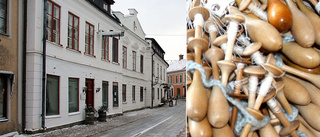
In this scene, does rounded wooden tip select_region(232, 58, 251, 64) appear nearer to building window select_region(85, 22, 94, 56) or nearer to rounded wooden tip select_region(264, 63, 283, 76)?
rounded wooden tip select_region(264, 63, 283, 76)

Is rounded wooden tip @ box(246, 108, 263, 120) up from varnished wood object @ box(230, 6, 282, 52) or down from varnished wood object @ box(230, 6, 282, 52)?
down

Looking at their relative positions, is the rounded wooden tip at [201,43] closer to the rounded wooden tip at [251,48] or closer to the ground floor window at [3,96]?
the rounded wooden tip at [251,48]

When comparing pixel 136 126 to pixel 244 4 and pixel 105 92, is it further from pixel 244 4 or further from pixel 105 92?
pixel 244 4

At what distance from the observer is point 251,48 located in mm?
181

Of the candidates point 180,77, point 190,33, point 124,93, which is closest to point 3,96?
point 180,77

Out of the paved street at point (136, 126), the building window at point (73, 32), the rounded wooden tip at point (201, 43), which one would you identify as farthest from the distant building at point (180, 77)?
the building window at point (73, 32)

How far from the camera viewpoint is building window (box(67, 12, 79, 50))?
3.89 feet

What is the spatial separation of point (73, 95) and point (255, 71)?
3.85 feet

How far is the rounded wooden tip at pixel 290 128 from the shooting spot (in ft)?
0.67

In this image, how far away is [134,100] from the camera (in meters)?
1.71

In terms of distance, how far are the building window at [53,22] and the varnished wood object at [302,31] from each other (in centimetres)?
98

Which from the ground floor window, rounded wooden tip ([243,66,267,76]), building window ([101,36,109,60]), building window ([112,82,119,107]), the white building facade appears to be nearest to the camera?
rounded wooden tip ([243,66,267,76])

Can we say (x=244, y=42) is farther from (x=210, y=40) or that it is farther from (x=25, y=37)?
(x=25, y=37)

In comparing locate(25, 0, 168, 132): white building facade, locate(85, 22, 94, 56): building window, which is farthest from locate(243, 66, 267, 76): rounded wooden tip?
locate(85, 22, 94, 56): building window
